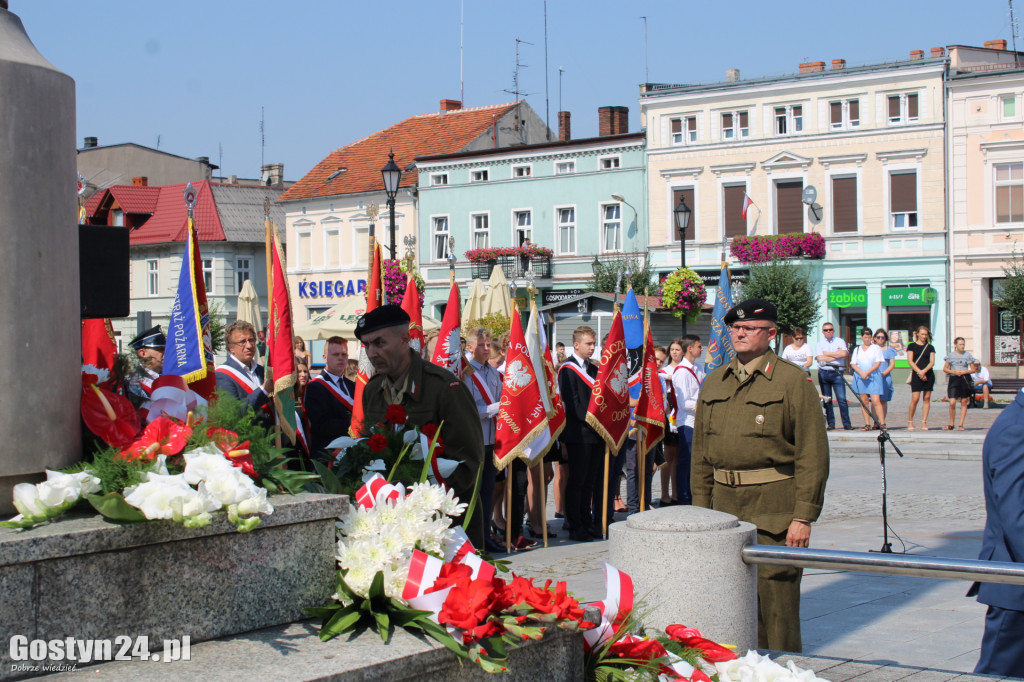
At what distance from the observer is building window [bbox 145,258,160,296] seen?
53312 millimetres

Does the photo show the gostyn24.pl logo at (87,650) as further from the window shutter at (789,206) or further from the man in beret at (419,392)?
the window shutter at (789,206)

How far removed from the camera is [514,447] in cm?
1062

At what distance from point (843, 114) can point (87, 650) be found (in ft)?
126

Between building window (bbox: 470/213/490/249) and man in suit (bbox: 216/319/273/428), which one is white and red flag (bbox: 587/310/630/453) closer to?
man in suit (bbox: 216/319/273/428)

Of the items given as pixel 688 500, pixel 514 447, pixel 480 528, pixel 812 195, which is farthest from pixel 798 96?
pixel 480 528

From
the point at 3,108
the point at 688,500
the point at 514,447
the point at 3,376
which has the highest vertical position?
the point at 3,108

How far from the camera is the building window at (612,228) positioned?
42.5 meters

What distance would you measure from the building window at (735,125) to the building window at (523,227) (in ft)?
28.2

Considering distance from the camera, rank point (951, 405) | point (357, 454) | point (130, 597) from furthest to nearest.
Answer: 1. point (951, 405)
2. point (357, 454)
3. point (130, 597)

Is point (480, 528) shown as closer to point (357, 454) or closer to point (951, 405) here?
point (357, 454)

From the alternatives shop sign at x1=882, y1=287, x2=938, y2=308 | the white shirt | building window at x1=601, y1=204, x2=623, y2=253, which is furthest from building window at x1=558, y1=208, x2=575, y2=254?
the white shirt

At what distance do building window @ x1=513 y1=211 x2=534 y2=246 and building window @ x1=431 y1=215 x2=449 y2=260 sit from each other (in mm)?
3298

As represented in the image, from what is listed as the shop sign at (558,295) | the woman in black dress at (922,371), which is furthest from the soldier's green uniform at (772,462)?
the shop sign at (558,295)

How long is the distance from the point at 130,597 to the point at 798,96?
1526 inches
